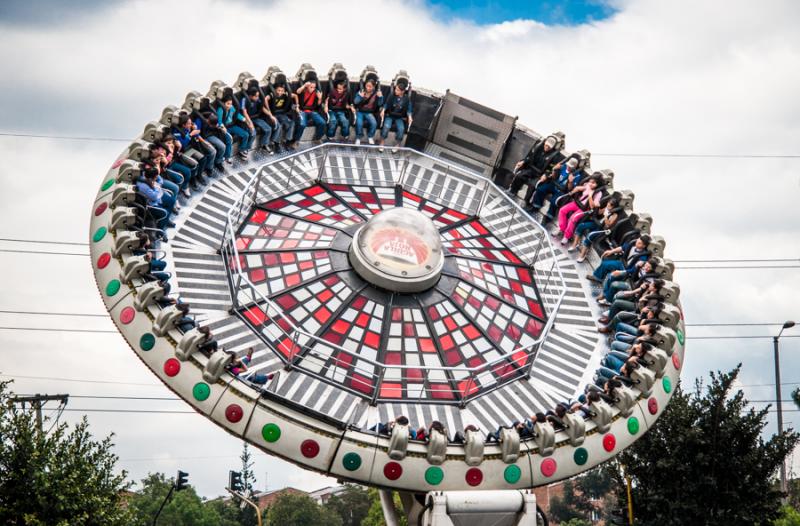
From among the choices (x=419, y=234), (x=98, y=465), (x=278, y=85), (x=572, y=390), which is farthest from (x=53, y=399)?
(x=572, y=390)

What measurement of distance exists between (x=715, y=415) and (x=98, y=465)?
78.6ft

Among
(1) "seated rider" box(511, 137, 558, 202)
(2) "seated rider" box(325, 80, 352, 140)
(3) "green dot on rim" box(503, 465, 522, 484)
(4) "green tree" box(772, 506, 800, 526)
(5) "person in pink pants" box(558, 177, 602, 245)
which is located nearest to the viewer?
(3) "green dot on rim" box(503, 465, 522, 484)

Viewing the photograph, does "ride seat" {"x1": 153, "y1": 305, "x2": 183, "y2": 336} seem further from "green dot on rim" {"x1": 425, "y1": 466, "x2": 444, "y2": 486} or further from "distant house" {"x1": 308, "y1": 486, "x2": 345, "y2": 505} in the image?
"distant house" {"x1": 308, "y1": 486, "x2": 345, "y2": 505}

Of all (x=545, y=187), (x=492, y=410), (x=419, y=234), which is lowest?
(x=492, y=410)

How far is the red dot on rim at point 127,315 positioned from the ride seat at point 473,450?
9786 millimetres

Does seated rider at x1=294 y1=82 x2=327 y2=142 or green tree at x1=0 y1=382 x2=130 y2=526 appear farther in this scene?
seated rider at x1=294 y1=82 x2=327 y2=142

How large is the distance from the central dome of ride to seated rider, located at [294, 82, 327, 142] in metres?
7.21

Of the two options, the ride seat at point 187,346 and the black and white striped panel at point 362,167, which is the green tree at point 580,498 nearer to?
the black and white striped panel at point 362,167

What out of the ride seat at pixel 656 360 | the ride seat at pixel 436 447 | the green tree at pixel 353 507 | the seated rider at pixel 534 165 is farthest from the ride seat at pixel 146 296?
the green tree at pixel 353 507

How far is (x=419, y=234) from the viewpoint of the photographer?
3186cm

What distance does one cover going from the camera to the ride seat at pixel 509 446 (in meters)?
25.2

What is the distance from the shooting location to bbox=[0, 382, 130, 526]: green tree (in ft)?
100.0

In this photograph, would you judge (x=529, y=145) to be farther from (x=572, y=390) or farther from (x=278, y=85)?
(x=572, y=390)

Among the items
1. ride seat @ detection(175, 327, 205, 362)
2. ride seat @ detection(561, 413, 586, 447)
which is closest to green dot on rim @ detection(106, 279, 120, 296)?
ride seat @ detection(175, 327, 205, 362)
